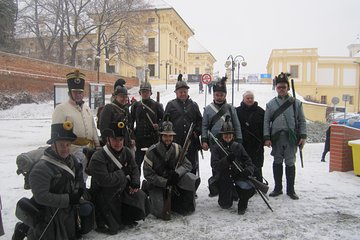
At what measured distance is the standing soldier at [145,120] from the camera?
17.5 ft

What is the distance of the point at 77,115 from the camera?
14.1 feet

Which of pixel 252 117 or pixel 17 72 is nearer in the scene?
pixel 252 117

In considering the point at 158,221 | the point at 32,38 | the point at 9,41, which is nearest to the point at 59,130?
the point at 158,221

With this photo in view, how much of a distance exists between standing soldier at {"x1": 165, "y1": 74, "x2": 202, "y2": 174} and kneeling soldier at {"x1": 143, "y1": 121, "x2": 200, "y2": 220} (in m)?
0.62

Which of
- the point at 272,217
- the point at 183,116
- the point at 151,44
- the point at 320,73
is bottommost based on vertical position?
the point at 272,217

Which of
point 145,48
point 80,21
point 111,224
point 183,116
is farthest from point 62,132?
point 145,48

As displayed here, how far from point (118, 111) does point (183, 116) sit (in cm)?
107

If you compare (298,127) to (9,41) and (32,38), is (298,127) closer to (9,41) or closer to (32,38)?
(9,41)

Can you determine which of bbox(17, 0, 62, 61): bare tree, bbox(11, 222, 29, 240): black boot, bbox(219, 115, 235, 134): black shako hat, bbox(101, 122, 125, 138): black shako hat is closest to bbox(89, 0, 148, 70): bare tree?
bbox(17, 0, 62, 61): bare tree

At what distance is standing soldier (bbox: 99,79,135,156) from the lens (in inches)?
184

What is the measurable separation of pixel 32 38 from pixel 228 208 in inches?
1683

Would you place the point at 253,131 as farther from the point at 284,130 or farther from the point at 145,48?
the point at 145,48

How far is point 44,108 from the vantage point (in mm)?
23141

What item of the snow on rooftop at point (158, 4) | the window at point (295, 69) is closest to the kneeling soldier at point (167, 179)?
the snow on rooftop at point (158, 4)
